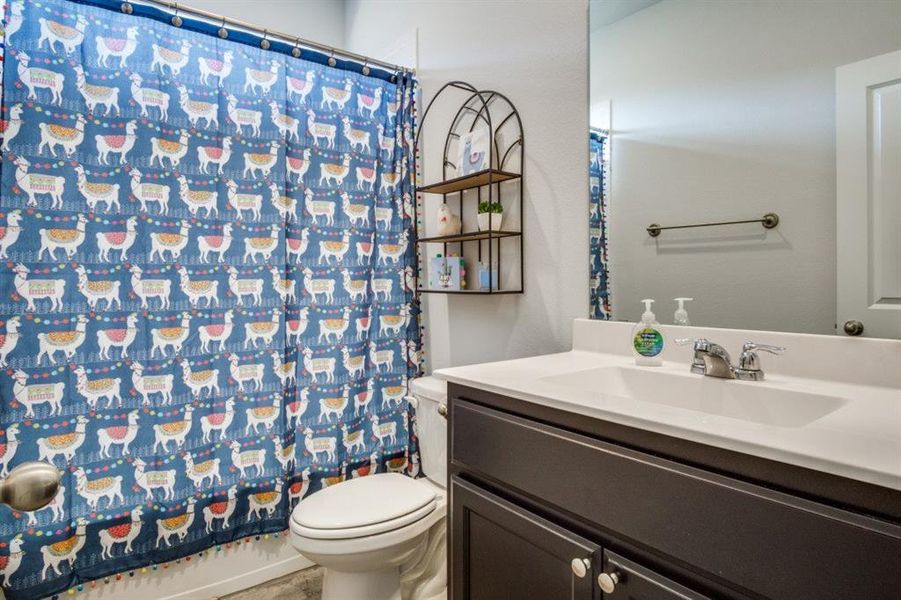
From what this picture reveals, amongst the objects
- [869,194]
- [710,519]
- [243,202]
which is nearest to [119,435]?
[243,202]

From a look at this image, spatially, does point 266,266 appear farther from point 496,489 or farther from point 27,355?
point 496,489

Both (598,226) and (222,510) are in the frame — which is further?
(222,510)

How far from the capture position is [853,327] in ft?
3.29

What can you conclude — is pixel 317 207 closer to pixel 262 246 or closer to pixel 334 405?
pixel 262 246

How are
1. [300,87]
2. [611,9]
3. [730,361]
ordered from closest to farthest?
[730,361] → [611,9] → [300,87]

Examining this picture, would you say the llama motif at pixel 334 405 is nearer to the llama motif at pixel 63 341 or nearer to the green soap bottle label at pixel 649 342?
the llama motif at pixel 63 341

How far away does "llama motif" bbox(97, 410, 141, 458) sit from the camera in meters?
1.56

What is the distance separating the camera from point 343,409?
6.55 feet

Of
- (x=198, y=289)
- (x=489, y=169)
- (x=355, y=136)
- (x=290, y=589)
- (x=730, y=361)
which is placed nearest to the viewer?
(x=730, y=361)

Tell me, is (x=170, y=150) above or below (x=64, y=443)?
above

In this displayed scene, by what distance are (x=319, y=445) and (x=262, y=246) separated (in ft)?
2.73

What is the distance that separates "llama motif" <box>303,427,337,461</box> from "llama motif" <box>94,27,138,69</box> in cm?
147

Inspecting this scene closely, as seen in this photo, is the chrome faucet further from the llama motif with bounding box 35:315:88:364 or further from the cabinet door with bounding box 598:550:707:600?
the llama motif with bounding box 35:315:88:364

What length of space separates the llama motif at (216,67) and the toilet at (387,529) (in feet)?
4.51
